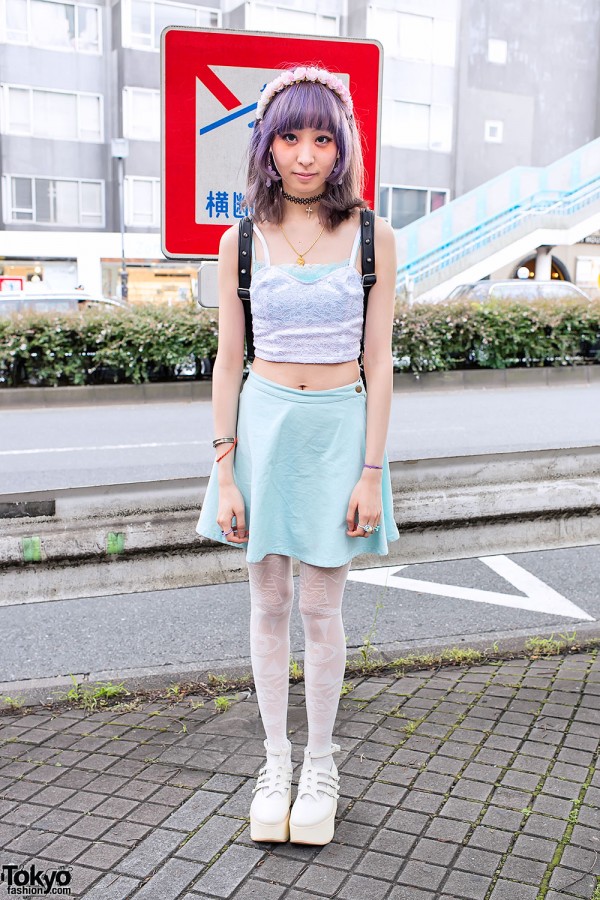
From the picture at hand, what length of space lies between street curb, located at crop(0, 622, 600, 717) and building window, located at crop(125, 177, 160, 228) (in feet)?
103

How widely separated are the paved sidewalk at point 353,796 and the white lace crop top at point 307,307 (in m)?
1.27

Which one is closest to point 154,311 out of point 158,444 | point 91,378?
point 91,378

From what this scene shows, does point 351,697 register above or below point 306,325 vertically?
below

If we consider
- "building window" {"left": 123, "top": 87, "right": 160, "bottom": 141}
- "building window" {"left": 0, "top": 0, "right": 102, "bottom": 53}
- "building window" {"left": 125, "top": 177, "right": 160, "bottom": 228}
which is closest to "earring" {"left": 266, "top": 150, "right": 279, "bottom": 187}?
"building window" {"left": 125, "top": 177, "right": 160, "bottom": 228}

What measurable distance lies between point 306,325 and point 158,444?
24.2 feet

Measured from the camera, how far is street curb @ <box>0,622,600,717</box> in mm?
3377

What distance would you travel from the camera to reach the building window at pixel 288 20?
3294 centimetres

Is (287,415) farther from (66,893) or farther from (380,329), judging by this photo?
(66,893)

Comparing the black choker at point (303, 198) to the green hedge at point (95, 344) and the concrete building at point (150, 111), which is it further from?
the concrete building at point (150, 111)

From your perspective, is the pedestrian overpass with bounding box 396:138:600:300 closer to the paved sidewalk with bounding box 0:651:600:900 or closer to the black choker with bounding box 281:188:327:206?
the paved sidewalk with bounding box 0:651:600:900

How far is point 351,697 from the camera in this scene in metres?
3.26

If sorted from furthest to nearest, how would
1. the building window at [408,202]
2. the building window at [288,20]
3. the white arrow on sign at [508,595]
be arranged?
the building window at [408,202] → the building window at [288,20] → the white arrow on sign at [508,595]

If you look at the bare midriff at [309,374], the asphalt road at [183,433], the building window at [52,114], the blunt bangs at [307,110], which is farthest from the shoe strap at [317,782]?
the building window at [52,114]

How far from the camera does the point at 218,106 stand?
4.93m
